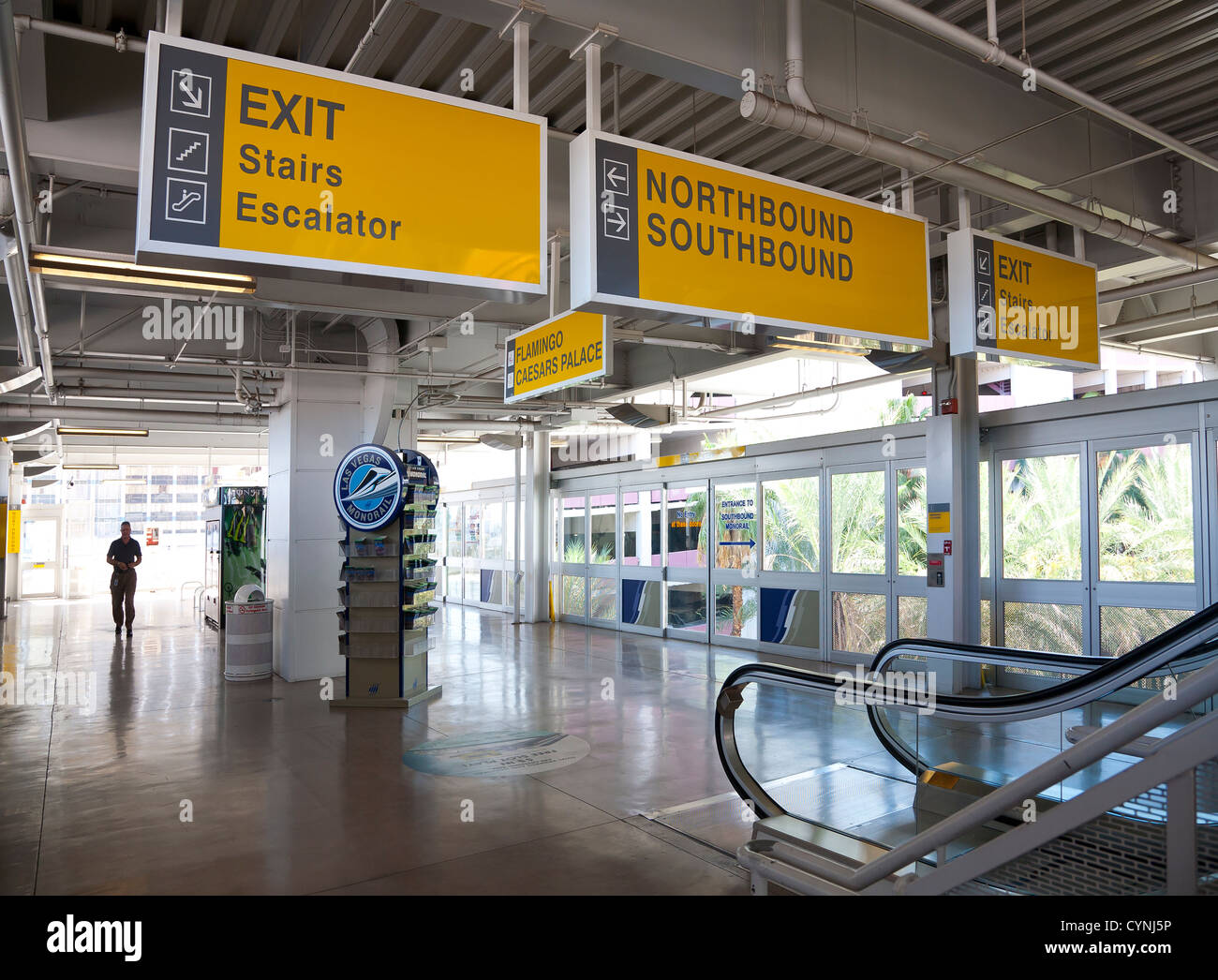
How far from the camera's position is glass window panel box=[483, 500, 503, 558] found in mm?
17562

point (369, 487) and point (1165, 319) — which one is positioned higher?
point (1165, 319)

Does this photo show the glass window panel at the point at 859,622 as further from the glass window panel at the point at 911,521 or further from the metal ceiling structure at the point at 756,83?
the metal ceiling structure at the point at 756,83

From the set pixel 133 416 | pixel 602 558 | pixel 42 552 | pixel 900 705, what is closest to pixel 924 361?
pixel 900 705

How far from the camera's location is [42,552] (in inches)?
881

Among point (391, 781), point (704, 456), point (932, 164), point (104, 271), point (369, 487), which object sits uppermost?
point (932, 164)

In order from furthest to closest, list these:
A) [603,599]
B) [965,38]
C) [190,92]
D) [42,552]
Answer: [42,552], [603,599], [965,38], [190,92]

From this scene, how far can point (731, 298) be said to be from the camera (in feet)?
11.7

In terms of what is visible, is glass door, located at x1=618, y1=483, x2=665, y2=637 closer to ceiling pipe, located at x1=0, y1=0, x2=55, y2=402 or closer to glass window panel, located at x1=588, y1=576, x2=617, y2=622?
glass window panel, located at x1=588, y1=576, x2=617, y2=622

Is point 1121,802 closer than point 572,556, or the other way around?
point 1121,802

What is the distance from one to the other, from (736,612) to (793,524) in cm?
160

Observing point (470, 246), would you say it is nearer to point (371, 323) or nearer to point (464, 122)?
point (464, 122)

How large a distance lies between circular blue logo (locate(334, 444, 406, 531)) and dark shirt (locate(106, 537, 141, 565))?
7.29 meters

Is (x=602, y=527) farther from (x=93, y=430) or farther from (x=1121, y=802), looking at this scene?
(x=1121, y=802)

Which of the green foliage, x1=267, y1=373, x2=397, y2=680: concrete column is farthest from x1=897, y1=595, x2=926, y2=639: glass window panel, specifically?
the green foliage
